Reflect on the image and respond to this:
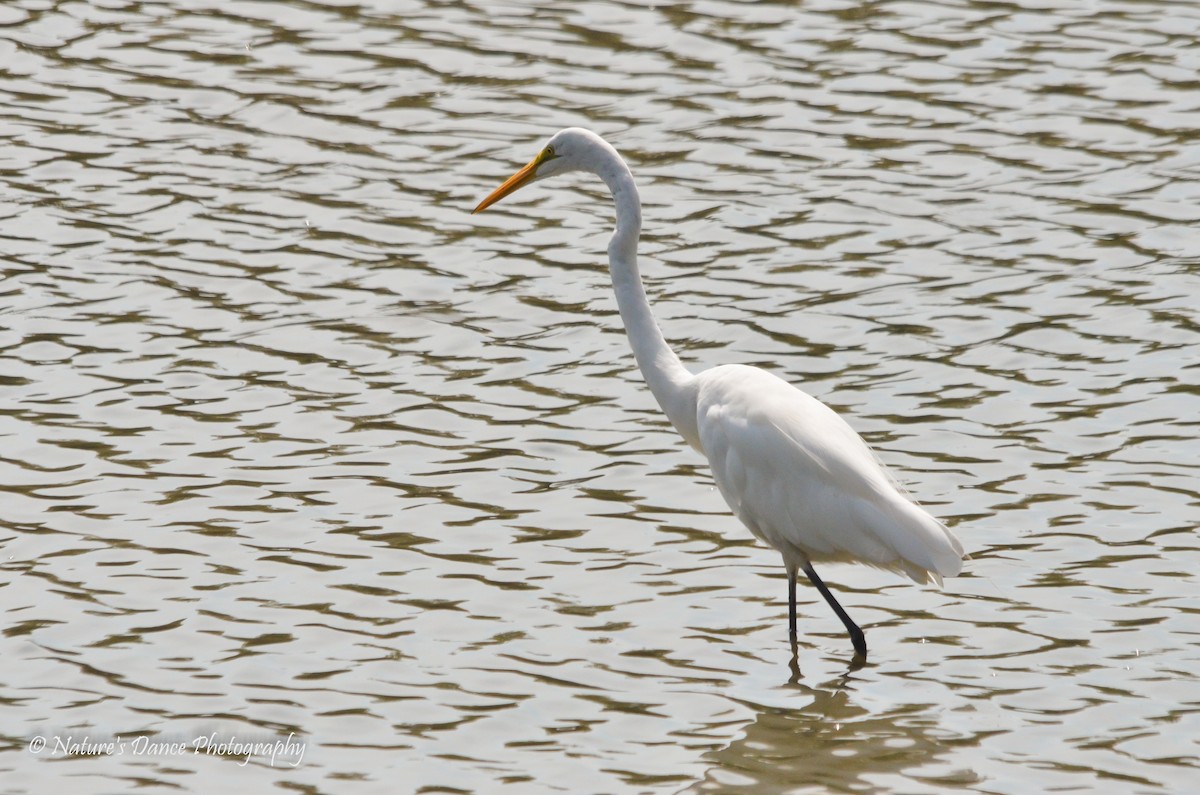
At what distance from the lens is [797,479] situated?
725 centimetres

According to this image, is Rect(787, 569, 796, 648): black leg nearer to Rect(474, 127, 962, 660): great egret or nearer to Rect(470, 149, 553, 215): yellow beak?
Rect(474, 127, 962, 660): great egret

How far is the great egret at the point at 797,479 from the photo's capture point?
704 centimetres

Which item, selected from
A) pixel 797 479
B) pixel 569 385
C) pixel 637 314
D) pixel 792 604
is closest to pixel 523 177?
pixel 637 314

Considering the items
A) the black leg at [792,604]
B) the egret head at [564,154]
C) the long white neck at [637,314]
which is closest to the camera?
the black leg at [792,604]

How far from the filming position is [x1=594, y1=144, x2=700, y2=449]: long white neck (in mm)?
7777

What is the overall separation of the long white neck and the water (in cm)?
67

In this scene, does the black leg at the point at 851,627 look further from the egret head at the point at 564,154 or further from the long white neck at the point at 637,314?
the egret head at the point at 564,154

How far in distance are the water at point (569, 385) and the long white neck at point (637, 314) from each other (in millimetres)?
674

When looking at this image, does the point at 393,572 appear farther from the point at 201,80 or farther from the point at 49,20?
the point at 49,20

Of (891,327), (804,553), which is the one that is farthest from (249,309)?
(804,553)

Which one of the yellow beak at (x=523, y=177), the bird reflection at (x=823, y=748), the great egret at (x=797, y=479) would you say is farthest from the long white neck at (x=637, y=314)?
the bird reflection at (x=823, y=748)

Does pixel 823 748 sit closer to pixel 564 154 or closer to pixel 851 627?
pixel 851 627

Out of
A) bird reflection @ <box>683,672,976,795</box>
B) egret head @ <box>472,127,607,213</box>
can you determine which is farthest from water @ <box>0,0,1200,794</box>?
egret head @ <box>472,127,607,213</box>

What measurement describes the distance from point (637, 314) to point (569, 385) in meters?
1.77
